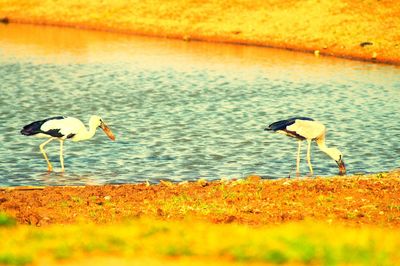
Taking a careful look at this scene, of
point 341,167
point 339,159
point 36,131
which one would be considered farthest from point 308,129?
point 36,131

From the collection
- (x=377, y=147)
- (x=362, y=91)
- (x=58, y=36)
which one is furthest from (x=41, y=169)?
(x=58, y=36)

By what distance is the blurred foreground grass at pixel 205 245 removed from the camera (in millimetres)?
8906

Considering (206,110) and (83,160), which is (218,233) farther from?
(206,110)

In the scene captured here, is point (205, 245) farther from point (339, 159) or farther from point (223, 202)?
point (339, 159)

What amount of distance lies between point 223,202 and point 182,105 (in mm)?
13798

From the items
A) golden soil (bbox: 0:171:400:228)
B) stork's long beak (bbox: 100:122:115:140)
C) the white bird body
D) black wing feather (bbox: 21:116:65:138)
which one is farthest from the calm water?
golden soil (bbox: 0:171:400:228)

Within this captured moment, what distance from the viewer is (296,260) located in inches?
350

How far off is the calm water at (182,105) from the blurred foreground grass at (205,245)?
25.4ft

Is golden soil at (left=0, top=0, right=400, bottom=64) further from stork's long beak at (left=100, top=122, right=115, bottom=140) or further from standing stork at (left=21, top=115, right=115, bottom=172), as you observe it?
standing stork at (left=21, top=115, right=115, bottom=172)

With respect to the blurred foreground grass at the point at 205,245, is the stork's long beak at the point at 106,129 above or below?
below

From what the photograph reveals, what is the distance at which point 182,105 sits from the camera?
28.0 m

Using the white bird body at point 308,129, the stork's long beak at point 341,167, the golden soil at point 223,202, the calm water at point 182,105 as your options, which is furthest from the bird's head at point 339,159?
the golden soil at point 223,202

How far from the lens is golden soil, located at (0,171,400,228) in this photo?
43.6 feet

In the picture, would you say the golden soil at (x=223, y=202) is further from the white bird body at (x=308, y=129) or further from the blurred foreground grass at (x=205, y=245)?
the white bird body at (x=308, y=129)
